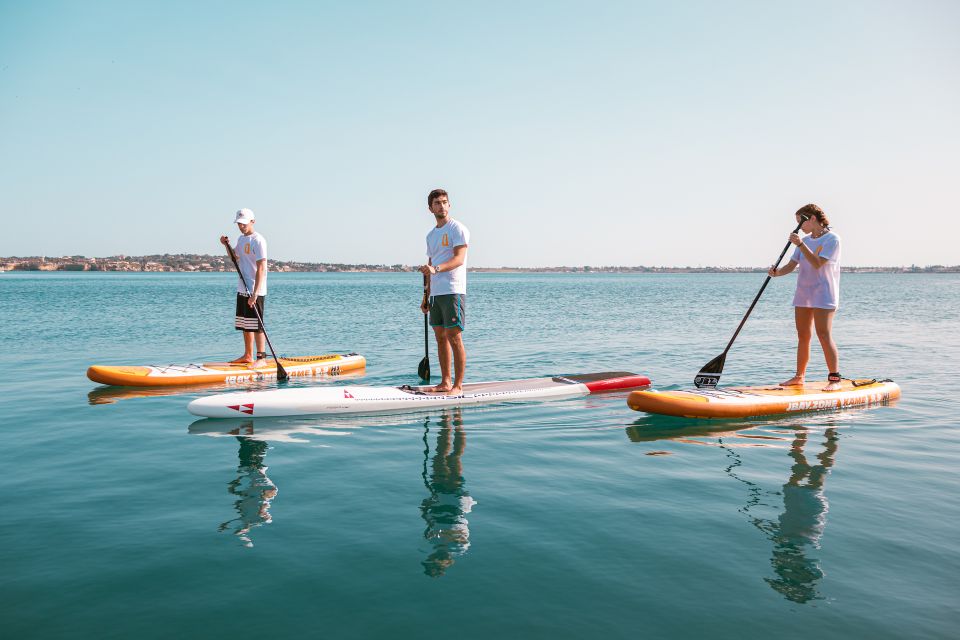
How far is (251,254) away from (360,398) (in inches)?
173

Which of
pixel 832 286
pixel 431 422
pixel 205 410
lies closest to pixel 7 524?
pixel 205 410

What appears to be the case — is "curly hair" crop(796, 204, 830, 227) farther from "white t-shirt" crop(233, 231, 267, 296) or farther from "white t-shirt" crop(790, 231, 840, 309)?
"white t-shirt" crop(233, 231, 267, 296)

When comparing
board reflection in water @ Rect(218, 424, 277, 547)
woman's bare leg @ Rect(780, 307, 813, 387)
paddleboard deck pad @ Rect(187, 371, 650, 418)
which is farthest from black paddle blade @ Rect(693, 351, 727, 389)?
board reflection in water @ Rect(218, 424, 277, 547)

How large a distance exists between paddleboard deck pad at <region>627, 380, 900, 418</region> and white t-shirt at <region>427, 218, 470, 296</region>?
278 cm

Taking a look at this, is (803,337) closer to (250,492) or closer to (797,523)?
(797,523)

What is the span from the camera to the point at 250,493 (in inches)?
224

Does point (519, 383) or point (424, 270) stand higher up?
point (424, 270)

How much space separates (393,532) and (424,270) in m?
4.29

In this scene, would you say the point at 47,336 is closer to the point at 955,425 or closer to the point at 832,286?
the point at 832,286

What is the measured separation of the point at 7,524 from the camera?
4.92m

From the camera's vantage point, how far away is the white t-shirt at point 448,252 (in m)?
8.66

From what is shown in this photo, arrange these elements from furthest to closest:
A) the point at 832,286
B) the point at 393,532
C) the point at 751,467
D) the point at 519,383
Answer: the point at 519,383
the point at 832,286
the point at 751,467
the point at 393,532

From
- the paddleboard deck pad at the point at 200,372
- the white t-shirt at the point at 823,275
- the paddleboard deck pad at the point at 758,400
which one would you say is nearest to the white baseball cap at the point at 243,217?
the paddleboard deck pad at the point at 200,372

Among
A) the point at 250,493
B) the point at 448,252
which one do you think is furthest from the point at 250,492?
the point at 448,252
